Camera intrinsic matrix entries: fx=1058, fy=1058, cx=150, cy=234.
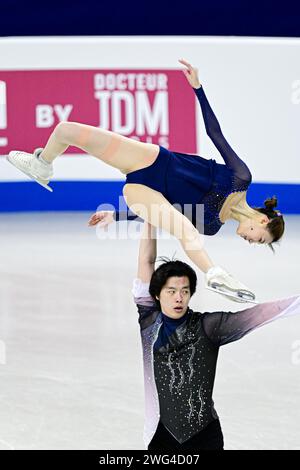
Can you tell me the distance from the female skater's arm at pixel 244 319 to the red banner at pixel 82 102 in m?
6.30

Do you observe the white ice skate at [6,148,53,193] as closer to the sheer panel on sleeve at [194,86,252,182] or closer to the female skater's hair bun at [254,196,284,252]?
the sheer panel on sleeve at [194,86,252,182]

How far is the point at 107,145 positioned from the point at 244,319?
0.80 meters

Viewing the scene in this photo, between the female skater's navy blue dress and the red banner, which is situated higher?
Answer: the female skater's navy blue dress

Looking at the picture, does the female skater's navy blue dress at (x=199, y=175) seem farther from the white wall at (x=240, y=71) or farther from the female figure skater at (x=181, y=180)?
the white wall at (x=240, y=71)

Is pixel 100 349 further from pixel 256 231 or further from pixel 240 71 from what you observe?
pixel 240 71

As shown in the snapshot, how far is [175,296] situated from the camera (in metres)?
3.60

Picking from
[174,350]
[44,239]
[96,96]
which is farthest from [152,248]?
[96,96]

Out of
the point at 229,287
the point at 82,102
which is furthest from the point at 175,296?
the point at 82,102

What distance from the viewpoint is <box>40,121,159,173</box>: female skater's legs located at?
3.80m

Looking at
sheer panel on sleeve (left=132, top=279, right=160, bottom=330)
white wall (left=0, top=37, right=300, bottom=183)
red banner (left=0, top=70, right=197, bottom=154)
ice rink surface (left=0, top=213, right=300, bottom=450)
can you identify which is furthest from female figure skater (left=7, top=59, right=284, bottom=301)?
white wall (left=0, top=37, right=300, bottom=183)

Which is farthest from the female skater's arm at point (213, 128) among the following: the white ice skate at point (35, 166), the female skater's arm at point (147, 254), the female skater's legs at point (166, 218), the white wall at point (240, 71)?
the white wall at point (240, 71)

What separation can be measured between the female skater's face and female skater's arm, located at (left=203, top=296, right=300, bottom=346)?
36 cm
